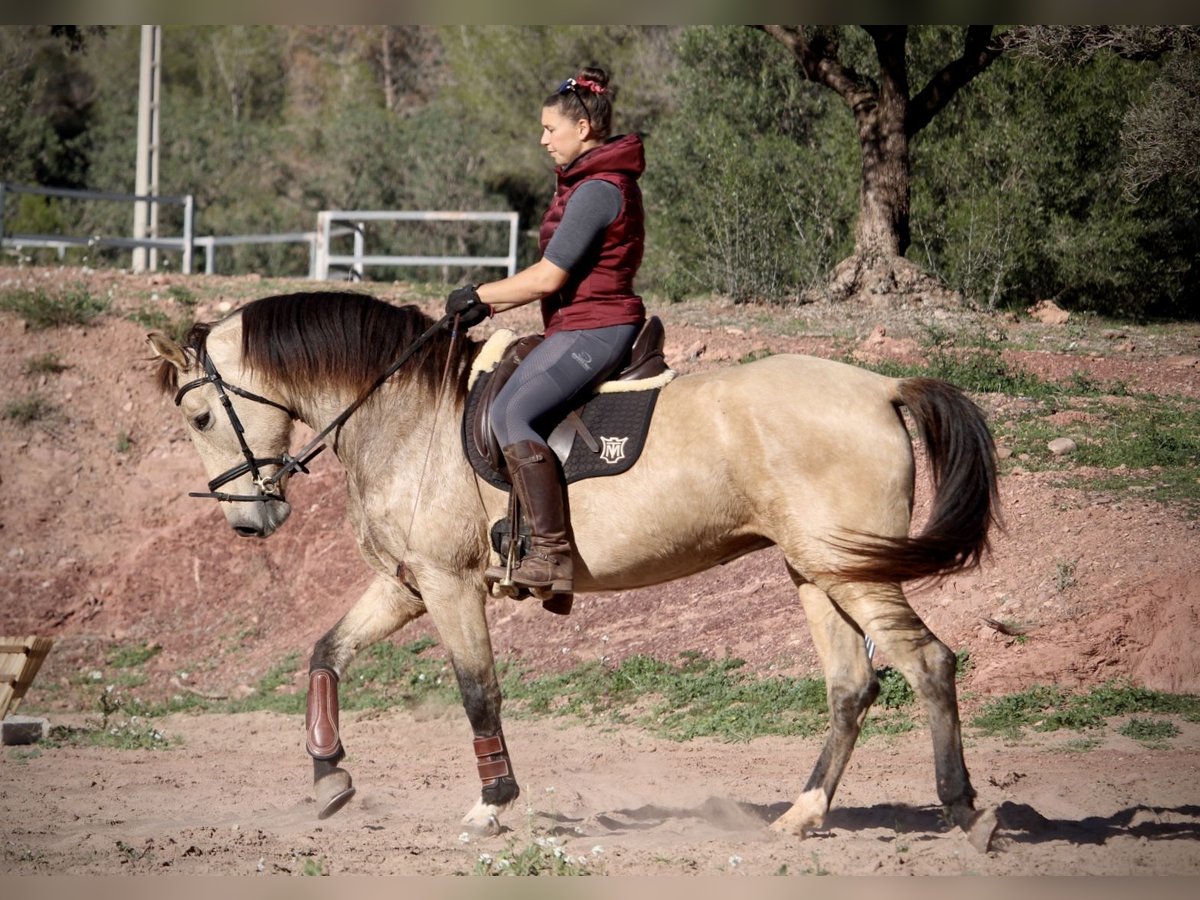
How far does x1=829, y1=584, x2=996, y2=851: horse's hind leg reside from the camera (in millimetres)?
5867

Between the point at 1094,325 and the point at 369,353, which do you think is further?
the point at 1094,325

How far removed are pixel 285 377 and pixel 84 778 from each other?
3.11 m

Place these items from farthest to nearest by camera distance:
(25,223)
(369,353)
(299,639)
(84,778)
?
1. (25,223)
2. (299,639)
3. (84,778)
4. (369,353)

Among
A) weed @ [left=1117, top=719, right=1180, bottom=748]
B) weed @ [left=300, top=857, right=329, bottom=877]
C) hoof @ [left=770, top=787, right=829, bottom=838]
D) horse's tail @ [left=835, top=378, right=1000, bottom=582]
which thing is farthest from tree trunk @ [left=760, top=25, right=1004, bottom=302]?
weed @ [left=300, top=857, right=329, bottom=877]

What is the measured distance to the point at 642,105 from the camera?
111 feet

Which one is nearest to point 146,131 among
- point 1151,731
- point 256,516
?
point 256,516

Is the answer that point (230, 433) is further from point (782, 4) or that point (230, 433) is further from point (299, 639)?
point (299, 639)

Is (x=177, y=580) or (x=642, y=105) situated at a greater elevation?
(x=642, y=105)

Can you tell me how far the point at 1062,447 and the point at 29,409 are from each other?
34.6 ft

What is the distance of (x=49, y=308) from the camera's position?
1502 cm

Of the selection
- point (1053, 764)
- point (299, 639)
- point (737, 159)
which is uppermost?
point (737, 159)

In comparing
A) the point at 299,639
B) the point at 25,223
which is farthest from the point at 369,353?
the point at 25,223

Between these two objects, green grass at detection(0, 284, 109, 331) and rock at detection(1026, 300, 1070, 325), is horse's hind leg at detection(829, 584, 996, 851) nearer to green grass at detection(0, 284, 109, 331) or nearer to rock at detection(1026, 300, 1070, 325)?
rock at detection(1026, 300, 1070, 325)

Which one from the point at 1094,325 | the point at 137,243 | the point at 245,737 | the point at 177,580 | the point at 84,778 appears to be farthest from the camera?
the point at 137,243
